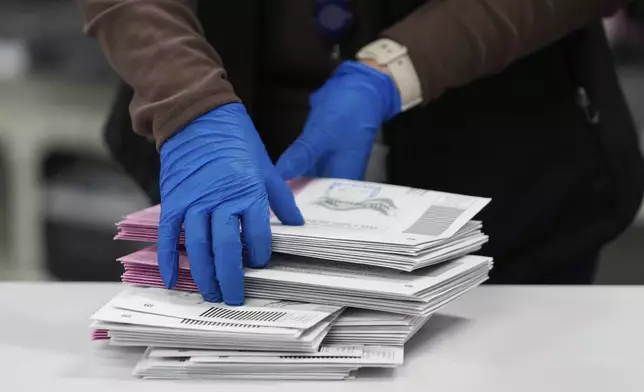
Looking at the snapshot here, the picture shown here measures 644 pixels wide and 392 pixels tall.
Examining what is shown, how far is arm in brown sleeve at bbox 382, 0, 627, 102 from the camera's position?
110 centimetres

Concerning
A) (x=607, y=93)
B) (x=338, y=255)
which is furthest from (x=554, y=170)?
(x=338, y=255)

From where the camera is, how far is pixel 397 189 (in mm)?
957

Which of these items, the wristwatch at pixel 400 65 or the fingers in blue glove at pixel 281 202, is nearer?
the fingers in blue glove at pixel 281 202

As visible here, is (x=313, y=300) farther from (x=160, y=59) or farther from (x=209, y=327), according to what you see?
(x=160, y=59)

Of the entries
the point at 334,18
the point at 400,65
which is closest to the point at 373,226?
the point at 400,65

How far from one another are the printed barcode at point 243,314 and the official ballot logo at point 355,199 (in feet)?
0.66

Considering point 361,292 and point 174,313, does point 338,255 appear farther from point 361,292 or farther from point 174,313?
point 174,313

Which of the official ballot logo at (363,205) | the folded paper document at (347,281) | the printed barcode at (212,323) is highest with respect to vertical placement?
the official ballot logo at (363,205)

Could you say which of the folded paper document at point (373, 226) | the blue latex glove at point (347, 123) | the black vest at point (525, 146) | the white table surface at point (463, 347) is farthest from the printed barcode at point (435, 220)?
the black vest at point (525, 146)

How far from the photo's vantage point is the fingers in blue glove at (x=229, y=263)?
30.0 inches

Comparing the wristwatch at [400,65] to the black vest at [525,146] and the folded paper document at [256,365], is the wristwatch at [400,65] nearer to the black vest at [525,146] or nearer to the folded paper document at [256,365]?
the black vest at [525,146]

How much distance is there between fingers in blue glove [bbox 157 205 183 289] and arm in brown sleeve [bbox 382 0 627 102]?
436mm

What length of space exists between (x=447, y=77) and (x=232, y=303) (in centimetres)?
50

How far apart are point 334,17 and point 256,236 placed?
551mm
